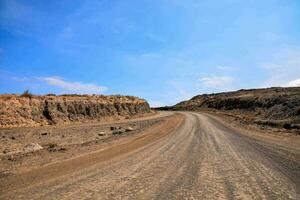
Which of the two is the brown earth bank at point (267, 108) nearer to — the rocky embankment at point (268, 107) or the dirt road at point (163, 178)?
the rocky embankment at point (268, 107)

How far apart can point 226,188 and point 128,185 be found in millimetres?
2281

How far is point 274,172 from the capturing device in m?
10.1

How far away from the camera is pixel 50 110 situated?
42.9m

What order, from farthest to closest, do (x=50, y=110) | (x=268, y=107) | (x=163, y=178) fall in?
(x=268, y=107) < (x=50, y=110) < (x=163, y=178)

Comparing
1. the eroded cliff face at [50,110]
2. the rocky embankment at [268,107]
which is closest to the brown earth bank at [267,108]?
the rocky embankment at [268,107]

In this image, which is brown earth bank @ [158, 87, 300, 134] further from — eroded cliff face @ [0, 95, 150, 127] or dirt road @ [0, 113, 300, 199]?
eroded cliff face @ [0, 95, 150, 127]

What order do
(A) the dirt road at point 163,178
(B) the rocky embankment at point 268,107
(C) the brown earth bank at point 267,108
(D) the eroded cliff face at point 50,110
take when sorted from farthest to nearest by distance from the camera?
(D) the eroded cliff face at point 50,110
(B) the rocky embankment at point 268,107
(C) the brown earth bank at point 267,108
(A) the dirt road at point 163,178

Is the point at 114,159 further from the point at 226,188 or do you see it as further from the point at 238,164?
the point at 226,188

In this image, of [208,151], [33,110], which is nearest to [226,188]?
[208,151]

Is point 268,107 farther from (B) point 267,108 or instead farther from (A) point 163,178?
(A) point 163,178

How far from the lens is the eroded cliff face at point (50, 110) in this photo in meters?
38.3

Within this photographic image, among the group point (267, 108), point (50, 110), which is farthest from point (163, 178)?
point (267, 108)

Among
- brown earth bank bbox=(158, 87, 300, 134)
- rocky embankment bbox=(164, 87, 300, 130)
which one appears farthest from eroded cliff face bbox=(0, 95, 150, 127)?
rocky embankment bbox=(164, 87, 300, 130)

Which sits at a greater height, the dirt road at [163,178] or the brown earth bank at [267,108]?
the brown earth bank at [267,108]
